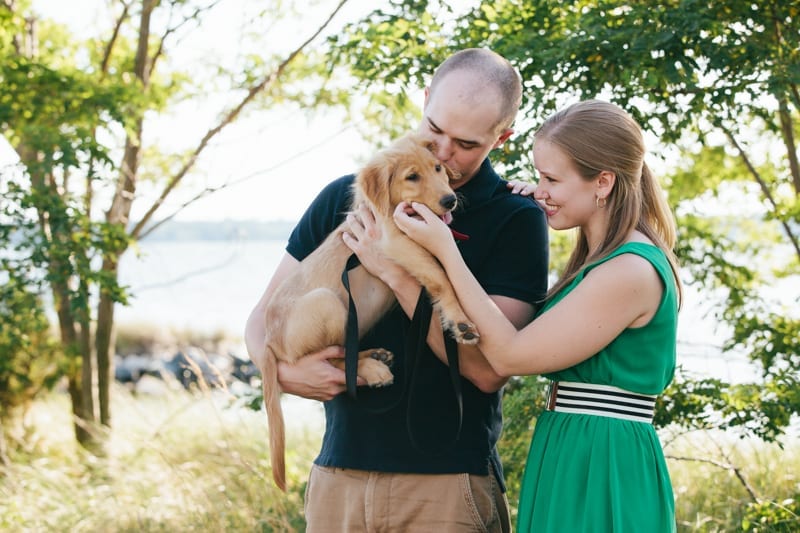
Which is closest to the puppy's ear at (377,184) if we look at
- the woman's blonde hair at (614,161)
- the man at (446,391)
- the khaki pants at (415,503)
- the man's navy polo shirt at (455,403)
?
the man at (446,391)

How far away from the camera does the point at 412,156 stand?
A: 3.05 metres

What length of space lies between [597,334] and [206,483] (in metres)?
4.93

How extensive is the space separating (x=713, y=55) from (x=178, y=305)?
42201mm

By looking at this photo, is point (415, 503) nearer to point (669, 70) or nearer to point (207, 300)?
point (669, 70)

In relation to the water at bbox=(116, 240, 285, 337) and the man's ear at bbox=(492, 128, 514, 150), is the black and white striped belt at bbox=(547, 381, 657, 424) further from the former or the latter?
the water at bbox=(116, 240, 285, 337)

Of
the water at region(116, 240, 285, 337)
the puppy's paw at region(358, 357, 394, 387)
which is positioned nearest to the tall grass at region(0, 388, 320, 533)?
the puppy's paw at region(358, 357, 394, 387)

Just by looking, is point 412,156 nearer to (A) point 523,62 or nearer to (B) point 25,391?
(A) point 523,62

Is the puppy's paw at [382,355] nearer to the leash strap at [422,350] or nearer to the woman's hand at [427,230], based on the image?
the leash strap at [422,350]

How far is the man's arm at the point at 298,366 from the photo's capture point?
2.78 metres

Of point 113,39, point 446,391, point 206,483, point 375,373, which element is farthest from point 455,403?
point 113,39

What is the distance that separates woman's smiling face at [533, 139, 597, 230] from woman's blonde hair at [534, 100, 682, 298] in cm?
2

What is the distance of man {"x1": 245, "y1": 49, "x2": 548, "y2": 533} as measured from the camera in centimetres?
260

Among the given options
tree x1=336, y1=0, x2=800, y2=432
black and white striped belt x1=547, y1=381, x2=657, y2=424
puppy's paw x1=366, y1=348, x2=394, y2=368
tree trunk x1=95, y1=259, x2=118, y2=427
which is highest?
tree x1=336, y1=0, x2=800, y2=432

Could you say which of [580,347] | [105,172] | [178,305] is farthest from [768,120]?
[178,305]
